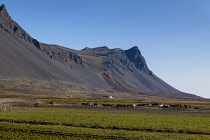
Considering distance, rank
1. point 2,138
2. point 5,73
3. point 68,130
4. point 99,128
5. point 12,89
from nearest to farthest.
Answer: point 2,138 → point 68,130 → point 99,128 → point 12,89 → point 5,73

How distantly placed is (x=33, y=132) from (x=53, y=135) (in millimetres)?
3553

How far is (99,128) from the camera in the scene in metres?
37.2

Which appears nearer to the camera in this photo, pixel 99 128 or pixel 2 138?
pixel 2 138

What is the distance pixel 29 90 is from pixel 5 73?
95.1 ft

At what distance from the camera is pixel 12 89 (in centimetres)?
17188

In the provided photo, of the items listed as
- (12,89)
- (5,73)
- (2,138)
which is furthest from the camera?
(5,73)

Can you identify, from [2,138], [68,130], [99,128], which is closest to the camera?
[2,138]

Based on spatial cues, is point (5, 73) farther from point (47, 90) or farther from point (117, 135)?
point (117, 135)

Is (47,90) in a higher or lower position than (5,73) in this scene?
lower

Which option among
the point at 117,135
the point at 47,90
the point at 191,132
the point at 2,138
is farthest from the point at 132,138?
the point at 47,90

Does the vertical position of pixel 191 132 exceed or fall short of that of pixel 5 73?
it falls short

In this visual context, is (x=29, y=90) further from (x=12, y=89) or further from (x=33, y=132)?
(x=33, y=132)

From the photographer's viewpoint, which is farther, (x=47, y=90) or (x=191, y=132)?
(x=47, y=90)

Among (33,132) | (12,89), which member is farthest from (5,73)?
(33,132)
